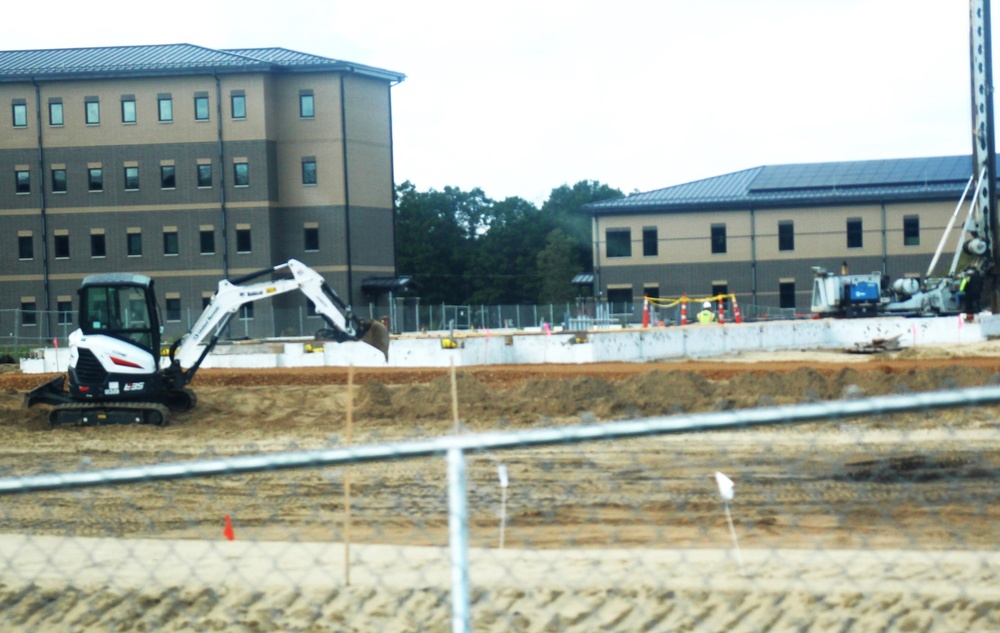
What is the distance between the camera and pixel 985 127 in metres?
45.6

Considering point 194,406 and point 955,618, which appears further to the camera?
point 194,406

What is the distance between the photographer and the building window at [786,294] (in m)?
61.8

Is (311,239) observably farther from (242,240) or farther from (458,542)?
(458,542)

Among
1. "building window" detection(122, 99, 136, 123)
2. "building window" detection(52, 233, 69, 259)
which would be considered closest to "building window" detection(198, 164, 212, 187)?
"building window" detection(122, 99, 136, 123)

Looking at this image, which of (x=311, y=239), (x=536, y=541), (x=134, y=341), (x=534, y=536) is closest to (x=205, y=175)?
(x=311, y=239)

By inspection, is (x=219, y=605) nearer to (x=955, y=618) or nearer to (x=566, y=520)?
(x=566, y=520)

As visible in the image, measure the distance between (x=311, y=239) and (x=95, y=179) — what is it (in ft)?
36.5

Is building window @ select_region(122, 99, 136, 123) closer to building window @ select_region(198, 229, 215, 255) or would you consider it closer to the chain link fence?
building window @ select_region(198, 229, 215, 255)

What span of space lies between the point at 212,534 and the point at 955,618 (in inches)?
280

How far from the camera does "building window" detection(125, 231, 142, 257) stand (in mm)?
59812

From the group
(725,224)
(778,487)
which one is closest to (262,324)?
(725,224)

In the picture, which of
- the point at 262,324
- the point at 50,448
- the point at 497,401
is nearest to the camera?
the point at 50,448

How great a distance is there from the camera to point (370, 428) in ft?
69.4

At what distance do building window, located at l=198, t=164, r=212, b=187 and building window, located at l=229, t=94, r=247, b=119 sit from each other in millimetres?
2868
